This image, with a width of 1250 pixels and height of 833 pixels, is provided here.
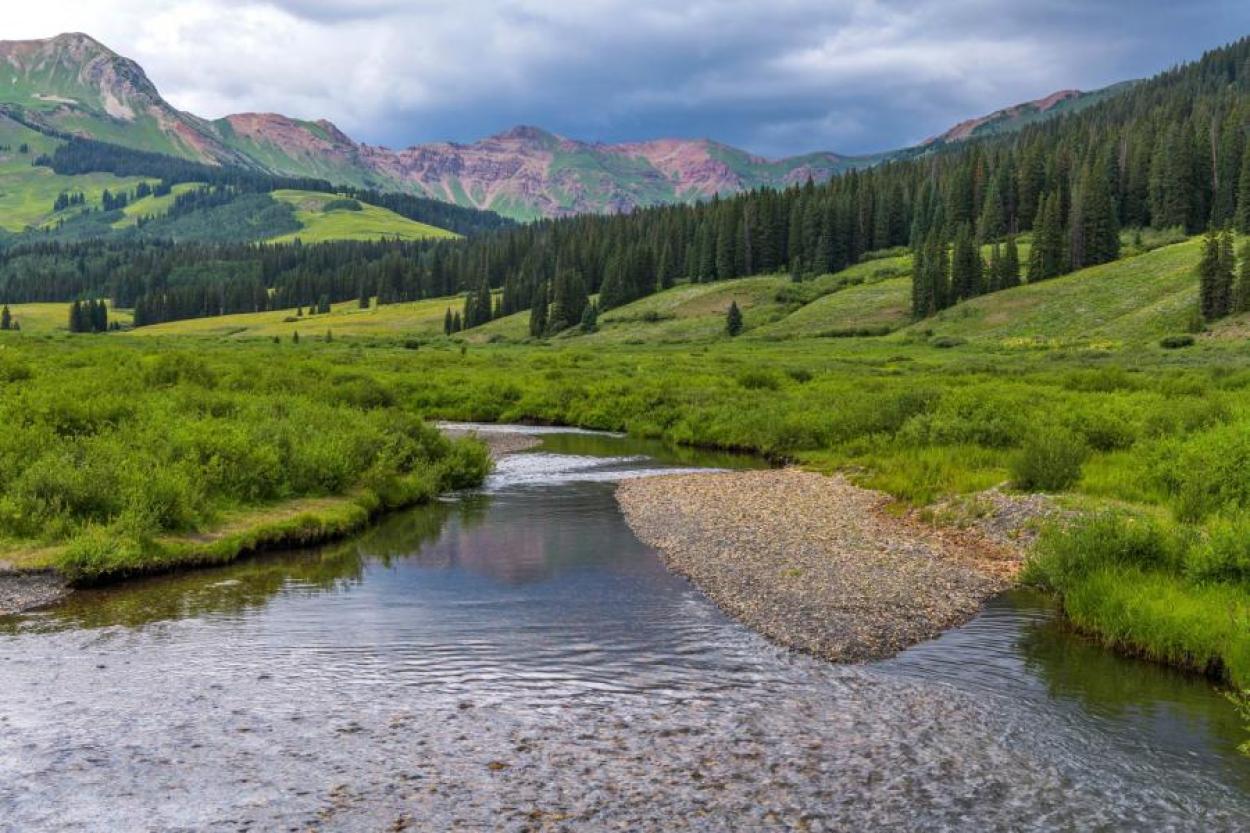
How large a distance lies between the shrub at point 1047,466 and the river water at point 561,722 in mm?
9438

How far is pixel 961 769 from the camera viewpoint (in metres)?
11.7

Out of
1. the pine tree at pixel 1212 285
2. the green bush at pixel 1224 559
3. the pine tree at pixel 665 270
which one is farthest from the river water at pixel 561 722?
the pine tree at pixel 665 270

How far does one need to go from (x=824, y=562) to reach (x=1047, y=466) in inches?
403

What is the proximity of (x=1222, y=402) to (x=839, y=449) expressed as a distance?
15232 millimetres

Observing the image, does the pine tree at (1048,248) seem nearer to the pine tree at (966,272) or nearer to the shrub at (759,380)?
the pine tree at (966,272)

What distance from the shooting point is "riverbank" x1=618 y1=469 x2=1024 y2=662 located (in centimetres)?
1759

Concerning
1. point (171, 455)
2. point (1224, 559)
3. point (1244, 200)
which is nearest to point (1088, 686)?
point (1224, 559)

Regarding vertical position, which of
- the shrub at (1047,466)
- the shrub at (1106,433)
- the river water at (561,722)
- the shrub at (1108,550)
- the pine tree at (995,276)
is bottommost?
the river water at (561,722)

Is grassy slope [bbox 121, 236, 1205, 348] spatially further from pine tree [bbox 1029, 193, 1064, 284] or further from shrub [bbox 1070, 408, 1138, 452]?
shrub [bbox 1070, 408, 1138, 452]

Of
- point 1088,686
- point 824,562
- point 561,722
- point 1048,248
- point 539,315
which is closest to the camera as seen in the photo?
point 561,722

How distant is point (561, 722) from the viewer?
13117 millimetres

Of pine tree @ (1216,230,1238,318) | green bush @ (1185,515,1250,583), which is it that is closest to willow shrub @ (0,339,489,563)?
green bush @ (1185,515,1250,583)

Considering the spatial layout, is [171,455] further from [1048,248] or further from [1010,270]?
[1048,248]

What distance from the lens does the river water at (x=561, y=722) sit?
10680 millimetres
